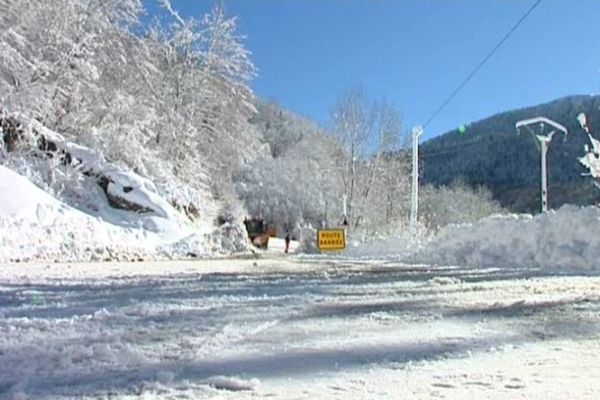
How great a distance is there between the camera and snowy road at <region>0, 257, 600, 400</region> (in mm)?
3289

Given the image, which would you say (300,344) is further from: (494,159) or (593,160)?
(494,159)

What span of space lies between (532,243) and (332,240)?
45.6 ft

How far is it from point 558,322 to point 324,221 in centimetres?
6097

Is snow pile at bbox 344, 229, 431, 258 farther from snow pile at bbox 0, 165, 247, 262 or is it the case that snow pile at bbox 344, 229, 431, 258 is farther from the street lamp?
snow pile at bbox 0, 165, 247, 262

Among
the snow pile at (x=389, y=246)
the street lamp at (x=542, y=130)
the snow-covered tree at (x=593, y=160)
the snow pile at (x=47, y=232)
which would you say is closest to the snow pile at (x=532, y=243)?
the snow-covered tree at (x=593, y=160)

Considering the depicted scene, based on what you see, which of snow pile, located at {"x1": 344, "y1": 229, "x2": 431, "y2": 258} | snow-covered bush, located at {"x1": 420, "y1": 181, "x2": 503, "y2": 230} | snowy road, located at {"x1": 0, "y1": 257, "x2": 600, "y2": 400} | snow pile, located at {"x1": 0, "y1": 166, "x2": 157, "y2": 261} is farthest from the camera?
snow-covered bush, located at {"x1": 420, "y1": 181, "x2": 503, "y2": 230}

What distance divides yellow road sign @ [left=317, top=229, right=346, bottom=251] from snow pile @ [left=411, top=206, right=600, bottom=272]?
10.3 metres

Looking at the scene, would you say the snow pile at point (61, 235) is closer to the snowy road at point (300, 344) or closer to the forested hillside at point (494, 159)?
the snowy road at point (300, 344)

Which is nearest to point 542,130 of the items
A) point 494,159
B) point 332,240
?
point 332,240

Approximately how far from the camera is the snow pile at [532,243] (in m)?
13.4

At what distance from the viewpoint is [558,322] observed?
5414mm

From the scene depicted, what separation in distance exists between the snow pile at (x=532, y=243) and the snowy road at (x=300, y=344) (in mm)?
5677

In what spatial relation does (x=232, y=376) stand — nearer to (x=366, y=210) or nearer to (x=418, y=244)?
(x=418, y=244)

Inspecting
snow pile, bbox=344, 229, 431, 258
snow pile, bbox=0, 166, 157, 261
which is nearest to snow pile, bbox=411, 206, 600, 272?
snow pile, bbox=344, 229, 431, 258
